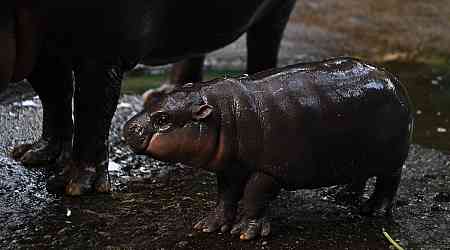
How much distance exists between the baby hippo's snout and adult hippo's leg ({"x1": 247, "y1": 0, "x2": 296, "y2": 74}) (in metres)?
1.34

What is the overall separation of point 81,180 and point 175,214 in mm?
377

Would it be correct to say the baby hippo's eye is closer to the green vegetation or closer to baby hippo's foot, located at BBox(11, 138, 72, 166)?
baby hippo's foot, located at BBox(11, 138, 72, 166)

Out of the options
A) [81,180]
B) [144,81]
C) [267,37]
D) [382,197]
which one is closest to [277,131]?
[382,197]

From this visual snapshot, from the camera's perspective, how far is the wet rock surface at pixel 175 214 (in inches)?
91.6

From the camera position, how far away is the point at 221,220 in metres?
2.36

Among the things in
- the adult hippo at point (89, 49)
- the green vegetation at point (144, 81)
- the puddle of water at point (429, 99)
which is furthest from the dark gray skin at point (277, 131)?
the green vegetation at point (144, 81)

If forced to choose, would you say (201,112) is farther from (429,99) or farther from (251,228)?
(429,99)

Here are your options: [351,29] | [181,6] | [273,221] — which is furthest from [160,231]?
[351,29]

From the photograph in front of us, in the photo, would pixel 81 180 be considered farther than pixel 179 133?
Yes

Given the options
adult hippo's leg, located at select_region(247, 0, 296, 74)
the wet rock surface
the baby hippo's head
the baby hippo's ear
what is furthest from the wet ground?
adult hippo's leg, located at select_region(247, 0, 296, 74)

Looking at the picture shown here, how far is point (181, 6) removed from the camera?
9.07 feet

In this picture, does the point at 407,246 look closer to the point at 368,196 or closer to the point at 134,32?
the point at 368,196

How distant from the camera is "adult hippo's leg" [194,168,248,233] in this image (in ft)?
7.50

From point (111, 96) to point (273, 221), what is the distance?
670 millimetres
